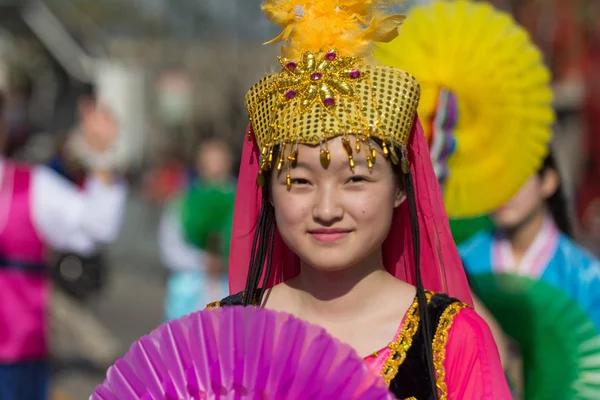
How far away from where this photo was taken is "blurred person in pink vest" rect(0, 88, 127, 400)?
5.22 meters

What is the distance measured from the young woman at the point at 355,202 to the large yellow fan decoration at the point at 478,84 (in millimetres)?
981

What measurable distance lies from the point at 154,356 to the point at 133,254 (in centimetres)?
1756

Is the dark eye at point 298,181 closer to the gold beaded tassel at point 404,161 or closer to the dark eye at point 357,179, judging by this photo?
the dark eye at point 357,179

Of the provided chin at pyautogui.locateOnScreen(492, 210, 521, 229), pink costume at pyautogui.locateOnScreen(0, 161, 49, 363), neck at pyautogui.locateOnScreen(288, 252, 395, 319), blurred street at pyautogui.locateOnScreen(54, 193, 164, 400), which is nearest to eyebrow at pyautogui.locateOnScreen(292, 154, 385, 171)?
neck at pyautogui.locateOnScreen(288, 252, 395, 319)

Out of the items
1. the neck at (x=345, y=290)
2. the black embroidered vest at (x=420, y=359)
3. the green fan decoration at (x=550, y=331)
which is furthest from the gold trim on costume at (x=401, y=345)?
the green fan decoration at (x=550, y=331)

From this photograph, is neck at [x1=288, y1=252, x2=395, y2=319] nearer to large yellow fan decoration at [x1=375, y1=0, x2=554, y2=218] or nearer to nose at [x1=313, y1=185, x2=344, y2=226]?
nose at [x1=313, y1=185, x2=344, y2=226]

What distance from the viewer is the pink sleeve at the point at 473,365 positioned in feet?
7.63

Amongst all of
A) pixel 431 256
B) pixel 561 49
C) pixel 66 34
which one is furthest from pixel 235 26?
pixel 431 256

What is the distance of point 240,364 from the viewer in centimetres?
214

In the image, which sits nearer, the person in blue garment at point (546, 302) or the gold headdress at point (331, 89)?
the gold headdress at point (331, 89)

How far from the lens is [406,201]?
2.66 m

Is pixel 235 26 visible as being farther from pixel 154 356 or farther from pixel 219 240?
→ pixel 154 356

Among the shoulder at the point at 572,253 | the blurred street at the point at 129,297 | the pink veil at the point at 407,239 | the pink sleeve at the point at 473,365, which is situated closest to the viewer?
the pink sleeve at the point at 473,365

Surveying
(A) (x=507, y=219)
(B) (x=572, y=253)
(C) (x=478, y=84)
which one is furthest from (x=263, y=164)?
(B) (x=572, y=253)
